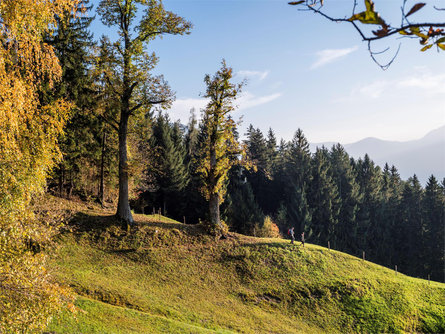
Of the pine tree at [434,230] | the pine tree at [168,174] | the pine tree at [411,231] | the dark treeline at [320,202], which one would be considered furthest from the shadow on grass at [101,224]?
the pine tree at [411,231]

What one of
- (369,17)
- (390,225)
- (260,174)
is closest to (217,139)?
(369,17)

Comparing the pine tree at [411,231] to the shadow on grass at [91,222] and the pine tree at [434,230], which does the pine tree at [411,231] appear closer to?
the pine tree at [434,230]

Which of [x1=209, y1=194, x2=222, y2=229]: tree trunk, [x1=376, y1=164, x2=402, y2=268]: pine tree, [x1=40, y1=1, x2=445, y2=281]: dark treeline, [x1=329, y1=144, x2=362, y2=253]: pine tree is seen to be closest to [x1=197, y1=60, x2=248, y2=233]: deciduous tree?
[x1=209, y1=194, x2=222, y2=229]: tree trunk

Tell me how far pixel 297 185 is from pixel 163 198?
78.8ft

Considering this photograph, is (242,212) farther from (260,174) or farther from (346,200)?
(346,200)

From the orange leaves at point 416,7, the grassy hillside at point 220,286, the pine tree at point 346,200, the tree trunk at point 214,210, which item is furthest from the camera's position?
the pine tree at point 346,200

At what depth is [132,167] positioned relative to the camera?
1927 centimetres

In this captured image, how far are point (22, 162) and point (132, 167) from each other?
14097 mm

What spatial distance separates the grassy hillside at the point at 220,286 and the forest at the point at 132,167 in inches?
93.1

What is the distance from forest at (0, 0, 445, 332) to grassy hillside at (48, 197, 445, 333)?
2.36 meters

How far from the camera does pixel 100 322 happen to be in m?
10.5

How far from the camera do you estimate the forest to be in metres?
5.32

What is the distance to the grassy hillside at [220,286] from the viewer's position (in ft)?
41.5

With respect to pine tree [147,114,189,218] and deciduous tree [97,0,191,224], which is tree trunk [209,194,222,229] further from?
pine tree [147,114,189,218]
